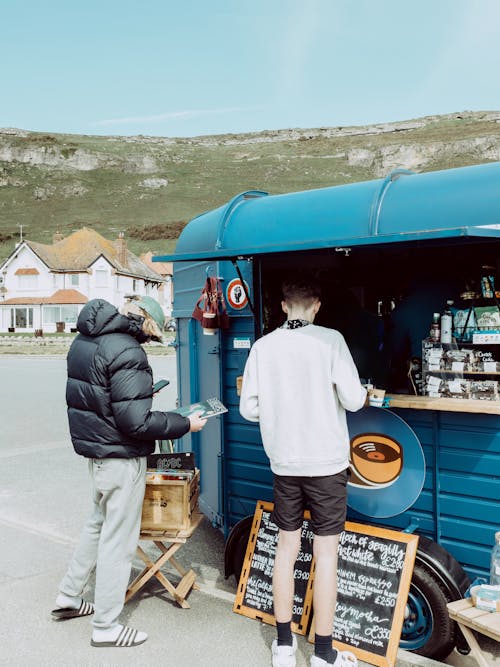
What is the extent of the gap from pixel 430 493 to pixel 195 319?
2582 mm

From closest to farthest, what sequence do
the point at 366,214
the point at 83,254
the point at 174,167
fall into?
the point at 366,214, the point at 83,254, the point at 174,167

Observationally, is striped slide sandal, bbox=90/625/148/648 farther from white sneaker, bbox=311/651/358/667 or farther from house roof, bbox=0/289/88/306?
house roof, bbox=0/289/88/306

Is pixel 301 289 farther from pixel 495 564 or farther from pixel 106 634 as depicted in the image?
pixel 106 634

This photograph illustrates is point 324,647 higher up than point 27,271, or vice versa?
point 27,271

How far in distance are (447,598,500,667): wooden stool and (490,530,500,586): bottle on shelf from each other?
0.29m

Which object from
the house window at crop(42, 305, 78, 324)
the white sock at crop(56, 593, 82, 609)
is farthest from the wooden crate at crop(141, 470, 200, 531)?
the house window at crop(42, 305, 78, 324)

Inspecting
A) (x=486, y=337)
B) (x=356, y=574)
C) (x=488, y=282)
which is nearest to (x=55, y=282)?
(x=488, y=282)

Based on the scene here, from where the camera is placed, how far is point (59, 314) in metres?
55.3

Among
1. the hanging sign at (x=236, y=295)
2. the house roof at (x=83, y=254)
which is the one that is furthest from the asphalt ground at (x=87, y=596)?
the house roof at (x=83, y=254)

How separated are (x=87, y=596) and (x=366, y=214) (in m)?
3.26

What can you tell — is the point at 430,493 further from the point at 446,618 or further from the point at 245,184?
the point at 245,184

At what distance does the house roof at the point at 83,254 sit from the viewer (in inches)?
2222

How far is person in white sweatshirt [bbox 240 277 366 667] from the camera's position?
10.4 feet

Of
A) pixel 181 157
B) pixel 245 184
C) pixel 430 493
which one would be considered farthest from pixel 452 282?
pixel 181 157
